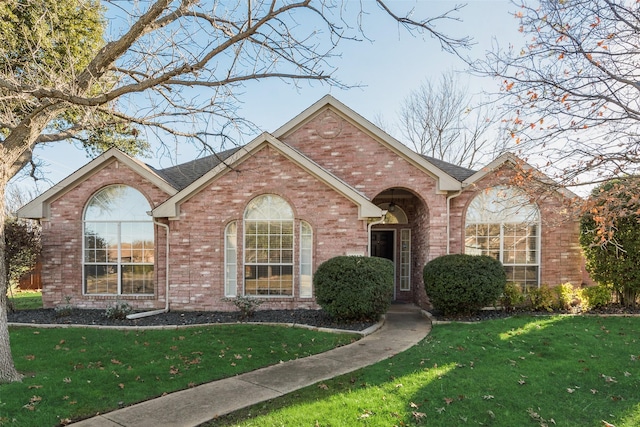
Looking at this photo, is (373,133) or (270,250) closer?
(270,250)

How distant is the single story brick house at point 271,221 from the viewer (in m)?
10.6

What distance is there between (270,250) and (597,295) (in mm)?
9146

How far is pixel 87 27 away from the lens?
14242mm

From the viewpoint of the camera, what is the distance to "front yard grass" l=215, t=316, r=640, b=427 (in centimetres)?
432

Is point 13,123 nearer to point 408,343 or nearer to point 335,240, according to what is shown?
point 335,240

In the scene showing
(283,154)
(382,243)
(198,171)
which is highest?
(283,154)

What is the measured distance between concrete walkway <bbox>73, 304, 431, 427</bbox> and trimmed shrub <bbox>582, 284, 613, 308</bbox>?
219 inches

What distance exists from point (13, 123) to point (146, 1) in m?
3.23

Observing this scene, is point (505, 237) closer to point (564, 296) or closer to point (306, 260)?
point (564, 296)

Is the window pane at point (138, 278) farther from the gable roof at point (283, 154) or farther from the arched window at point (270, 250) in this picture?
the arched window at point (270, 250)

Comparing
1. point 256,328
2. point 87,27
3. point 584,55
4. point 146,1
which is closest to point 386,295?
point 256,328

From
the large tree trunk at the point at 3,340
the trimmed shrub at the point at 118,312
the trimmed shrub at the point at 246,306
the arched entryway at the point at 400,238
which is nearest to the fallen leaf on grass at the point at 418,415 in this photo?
the large tree trunk at the point at 3,340

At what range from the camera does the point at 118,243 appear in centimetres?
1128

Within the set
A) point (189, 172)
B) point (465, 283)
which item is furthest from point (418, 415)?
point (189, 172)
